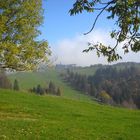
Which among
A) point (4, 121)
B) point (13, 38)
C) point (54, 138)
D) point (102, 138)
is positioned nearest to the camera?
point (54, 138)

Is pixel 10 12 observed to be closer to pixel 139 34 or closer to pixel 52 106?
pixel 52 106

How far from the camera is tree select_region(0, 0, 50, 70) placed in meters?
35.4

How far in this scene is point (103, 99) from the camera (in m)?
185

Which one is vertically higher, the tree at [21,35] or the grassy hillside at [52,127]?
the tree at [21,35]

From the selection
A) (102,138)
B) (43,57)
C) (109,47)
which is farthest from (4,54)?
(109,47)

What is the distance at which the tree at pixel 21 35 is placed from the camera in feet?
116

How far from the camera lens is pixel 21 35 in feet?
120

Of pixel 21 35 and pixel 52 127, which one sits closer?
pixel 52 127

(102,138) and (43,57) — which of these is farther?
(43,57)

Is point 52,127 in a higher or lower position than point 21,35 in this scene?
lower

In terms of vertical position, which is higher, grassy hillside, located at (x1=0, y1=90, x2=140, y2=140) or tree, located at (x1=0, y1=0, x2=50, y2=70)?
tree, located at (x1=0, y1=0, x2=50, y2=70)

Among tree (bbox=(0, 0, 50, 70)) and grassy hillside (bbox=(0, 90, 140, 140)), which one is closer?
grassy hillside (bbox=(0, 90, 140, 140))

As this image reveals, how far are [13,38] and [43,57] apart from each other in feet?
11.7

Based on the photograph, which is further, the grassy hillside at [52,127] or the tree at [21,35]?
the tree at [21,35]
